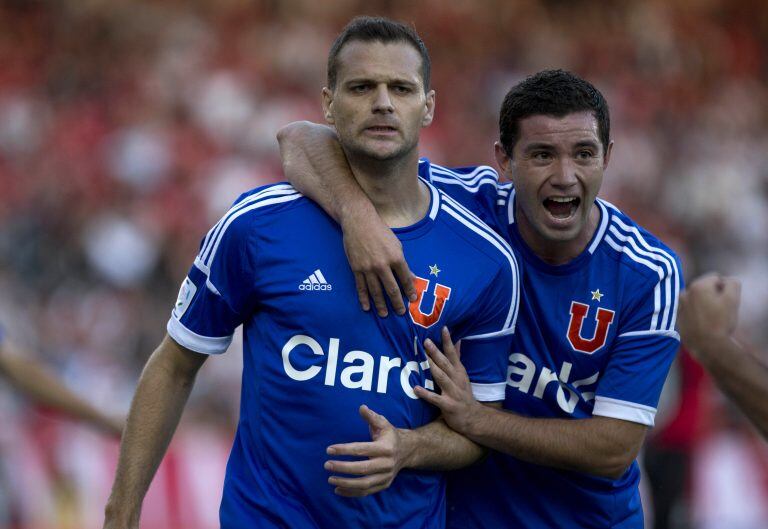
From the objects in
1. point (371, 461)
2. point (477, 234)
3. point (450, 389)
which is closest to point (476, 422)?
point (450, 389)

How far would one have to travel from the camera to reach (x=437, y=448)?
3918mm

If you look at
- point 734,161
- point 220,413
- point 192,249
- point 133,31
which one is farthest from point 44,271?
point 734,161

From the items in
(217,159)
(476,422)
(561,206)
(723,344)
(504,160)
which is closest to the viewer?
(723,344)

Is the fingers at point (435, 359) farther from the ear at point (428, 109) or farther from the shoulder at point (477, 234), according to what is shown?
the ear at point (428, 109)

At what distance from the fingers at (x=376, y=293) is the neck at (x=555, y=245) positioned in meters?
0.74

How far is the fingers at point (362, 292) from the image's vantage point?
12.7 ft

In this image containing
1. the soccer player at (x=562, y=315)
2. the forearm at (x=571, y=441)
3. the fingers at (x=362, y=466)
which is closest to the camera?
the fingers at (x=362, y=466)

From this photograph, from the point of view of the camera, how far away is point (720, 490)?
926 cm

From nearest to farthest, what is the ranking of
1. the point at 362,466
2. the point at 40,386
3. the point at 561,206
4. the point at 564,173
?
the point at 362,466, the point at 564,173, the point at 561,206, the point at 40,386

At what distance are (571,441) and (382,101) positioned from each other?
1334 millimetres

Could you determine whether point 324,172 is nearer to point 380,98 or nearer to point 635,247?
point 380,98

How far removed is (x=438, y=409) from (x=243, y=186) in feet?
25.9

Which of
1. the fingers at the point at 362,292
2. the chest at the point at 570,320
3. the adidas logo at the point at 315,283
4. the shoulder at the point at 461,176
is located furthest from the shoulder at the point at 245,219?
the chest at the point at 570,320

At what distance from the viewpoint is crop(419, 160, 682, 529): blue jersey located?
426 cm
